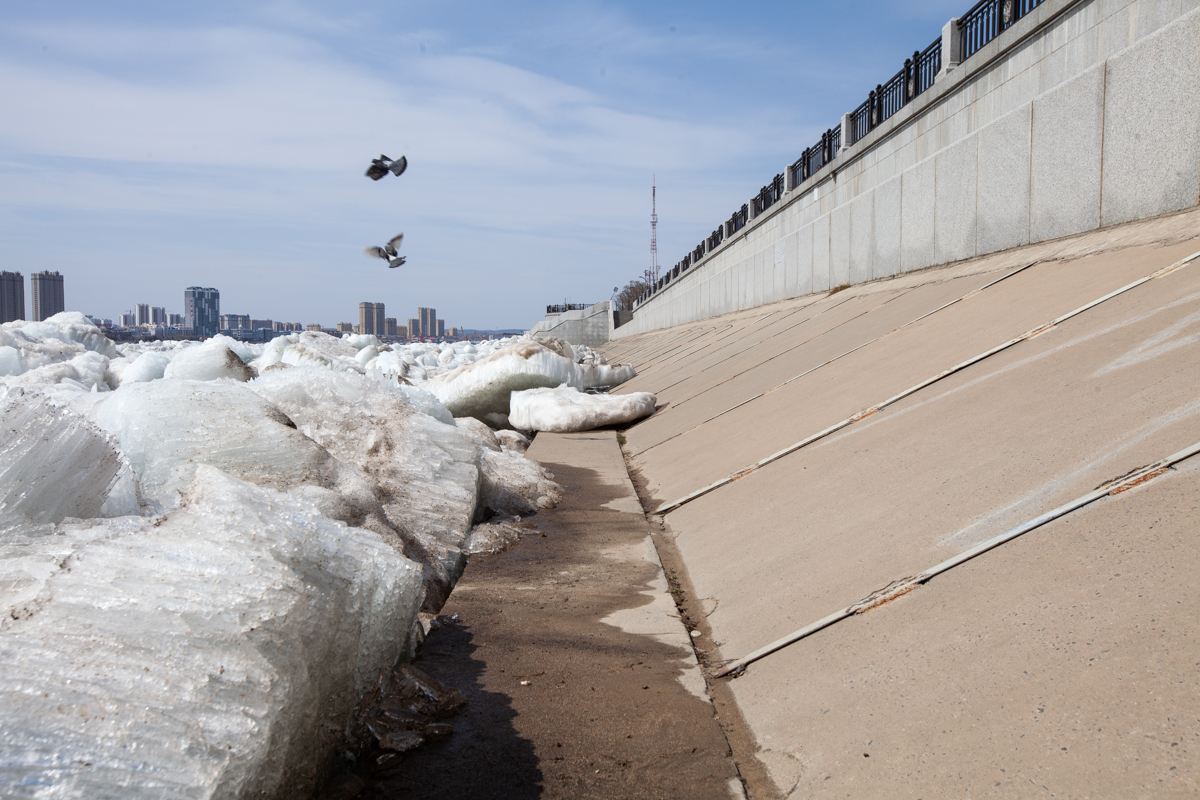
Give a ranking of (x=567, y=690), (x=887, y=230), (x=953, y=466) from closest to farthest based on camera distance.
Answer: (x=567, y=690) < (x=953, y=466) < (x=887, y=230)

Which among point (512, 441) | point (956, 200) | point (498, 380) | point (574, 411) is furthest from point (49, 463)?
point (956, 200)

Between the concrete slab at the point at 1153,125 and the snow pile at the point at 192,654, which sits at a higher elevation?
the concrete slab at the point at 1153,125

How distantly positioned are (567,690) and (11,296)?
8369 centimetres

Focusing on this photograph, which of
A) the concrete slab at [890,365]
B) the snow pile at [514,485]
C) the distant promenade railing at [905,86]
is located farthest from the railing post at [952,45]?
the snow pile at [514,485]

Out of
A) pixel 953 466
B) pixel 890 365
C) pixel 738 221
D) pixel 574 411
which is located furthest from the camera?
pixel 738 221

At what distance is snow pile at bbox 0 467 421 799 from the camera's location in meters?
1.41

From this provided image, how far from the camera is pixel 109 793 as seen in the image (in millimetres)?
1373

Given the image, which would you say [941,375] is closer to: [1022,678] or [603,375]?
[1022,678]

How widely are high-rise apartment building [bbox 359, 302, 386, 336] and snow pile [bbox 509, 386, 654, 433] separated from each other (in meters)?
87.9

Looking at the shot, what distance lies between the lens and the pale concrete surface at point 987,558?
1.84 metres

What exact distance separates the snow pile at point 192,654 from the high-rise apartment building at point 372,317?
9457 centimetres

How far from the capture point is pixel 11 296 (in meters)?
69.2

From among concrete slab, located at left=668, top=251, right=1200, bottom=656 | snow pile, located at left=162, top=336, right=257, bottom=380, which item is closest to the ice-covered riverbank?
concrete slab, located at left=668, top=251, right=1200, bottom=656

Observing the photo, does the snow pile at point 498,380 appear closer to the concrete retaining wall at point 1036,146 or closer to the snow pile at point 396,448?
the snow pile at point 396,448
